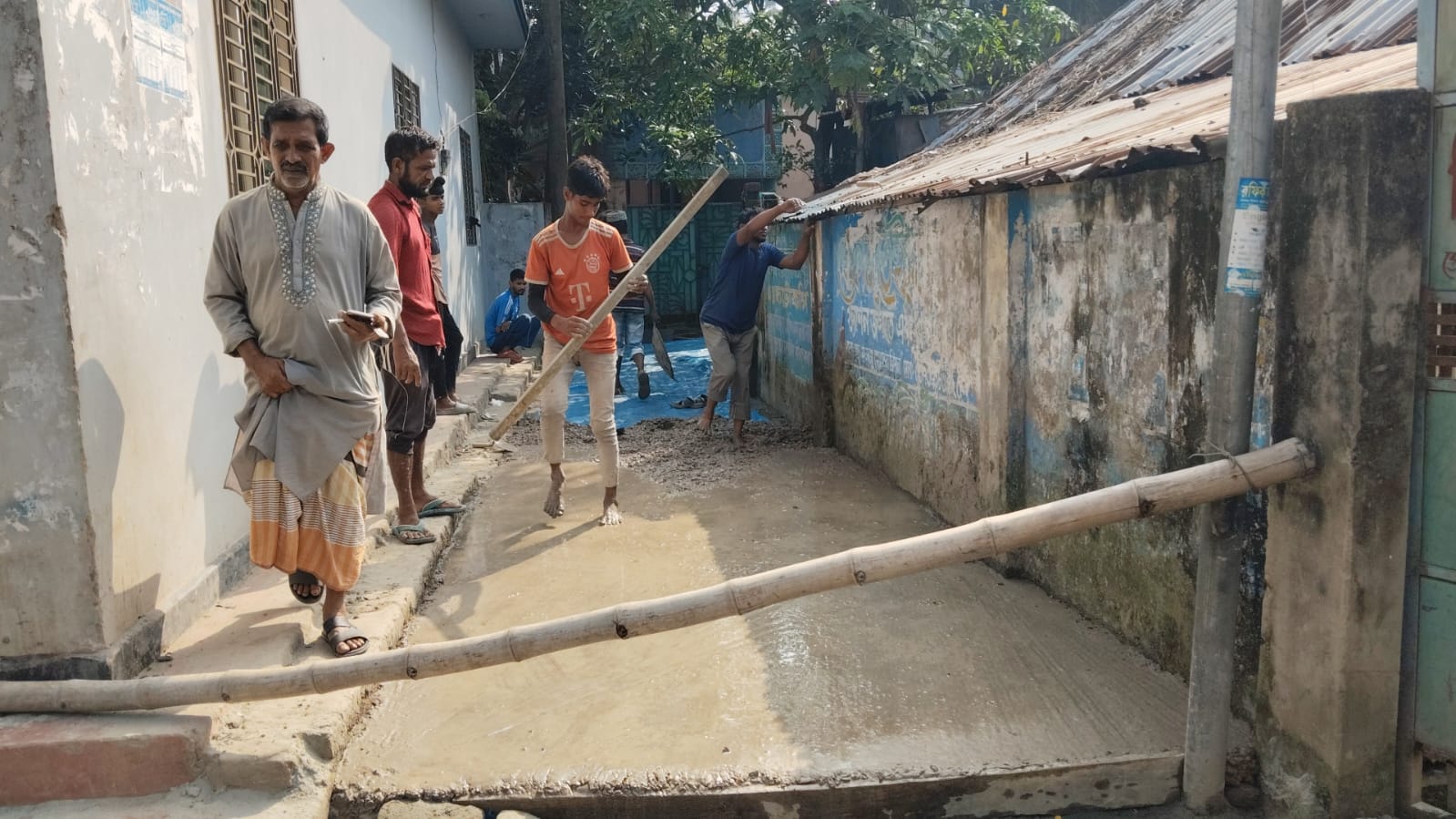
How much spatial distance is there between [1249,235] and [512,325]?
30.7ft

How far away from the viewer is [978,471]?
4.64 m

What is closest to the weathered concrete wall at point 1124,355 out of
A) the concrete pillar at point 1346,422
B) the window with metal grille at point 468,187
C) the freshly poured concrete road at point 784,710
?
the concrete pillar at point 1346,422

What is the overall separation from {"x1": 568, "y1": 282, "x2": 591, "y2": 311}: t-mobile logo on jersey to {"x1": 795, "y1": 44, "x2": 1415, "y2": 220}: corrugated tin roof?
1548 millimetres

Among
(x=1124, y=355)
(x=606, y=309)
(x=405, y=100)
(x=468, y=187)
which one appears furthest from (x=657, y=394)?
(x=1124, y=355)

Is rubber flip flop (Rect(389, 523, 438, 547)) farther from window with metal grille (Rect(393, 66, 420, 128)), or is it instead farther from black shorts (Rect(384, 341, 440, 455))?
window with metal grille (Rect(393, 66, 420, 128))

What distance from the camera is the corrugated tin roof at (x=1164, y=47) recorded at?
4.64 meters

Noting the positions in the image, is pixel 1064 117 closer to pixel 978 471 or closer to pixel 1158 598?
pixel 978 471

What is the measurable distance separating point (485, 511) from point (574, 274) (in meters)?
1.42

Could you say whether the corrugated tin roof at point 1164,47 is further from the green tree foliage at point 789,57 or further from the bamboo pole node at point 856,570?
the bamboo pole node at point 856,570

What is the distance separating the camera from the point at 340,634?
3.39m

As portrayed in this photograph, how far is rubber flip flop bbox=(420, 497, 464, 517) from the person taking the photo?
17.2 ft

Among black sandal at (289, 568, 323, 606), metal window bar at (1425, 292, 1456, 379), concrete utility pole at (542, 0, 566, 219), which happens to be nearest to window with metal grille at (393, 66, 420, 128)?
concrete utility pole at (542, 0, 566, 219)

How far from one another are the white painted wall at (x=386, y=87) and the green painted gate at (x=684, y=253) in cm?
373

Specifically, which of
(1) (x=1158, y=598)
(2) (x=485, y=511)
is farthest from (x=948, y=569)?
(2) (x=485, y=511)
